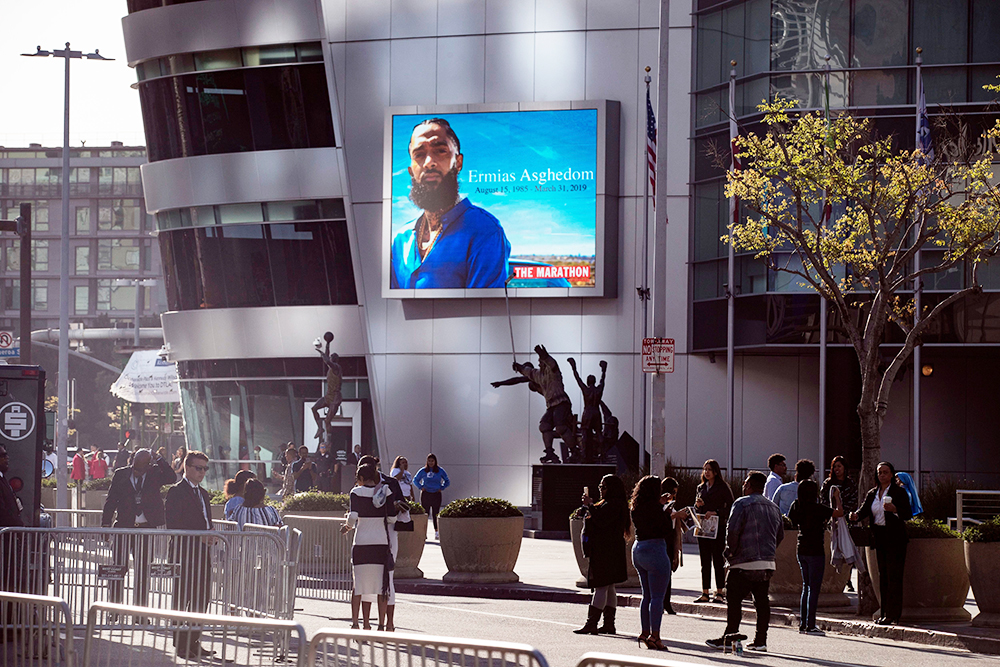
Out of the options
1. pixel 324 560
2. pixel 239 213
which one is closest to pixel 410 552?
pixel 324 560

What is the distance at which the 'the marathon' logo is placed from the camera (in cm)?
1538

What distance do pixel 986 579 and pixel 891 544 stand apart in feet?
3.40

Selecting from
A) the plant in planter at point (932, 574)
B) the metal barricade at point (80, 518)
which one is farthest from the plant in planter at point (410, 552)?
the plant in planter at point (932, 574)

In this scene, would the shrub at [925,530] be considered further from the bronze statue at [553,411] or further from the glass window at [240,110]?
the glass window at [240,110]

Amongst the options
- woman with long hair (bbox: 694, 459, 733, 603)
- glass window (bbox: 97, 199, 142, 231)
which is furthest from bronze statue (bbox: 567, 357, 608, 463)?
glass window (bbox: 97, 199, 142, 231)

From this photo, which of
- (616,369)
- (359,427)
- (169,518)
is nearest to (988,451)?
(616,369)

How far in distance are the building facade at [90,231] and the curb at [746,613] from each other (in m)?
101

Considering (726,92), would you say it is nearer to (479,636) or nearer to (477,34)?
(477,34)

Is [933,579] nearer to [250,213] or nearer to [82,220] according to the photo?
[250,213]

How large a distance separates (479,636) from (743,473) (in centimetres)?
2266

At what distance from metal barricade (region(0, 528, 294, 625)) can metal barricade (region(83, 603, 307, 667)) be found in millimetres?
3985

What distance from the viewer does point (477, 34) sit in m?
39.8

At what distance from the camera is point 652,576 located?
1384 centimetres

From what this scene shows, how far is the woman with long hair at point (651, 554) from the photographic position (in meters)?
13.7
